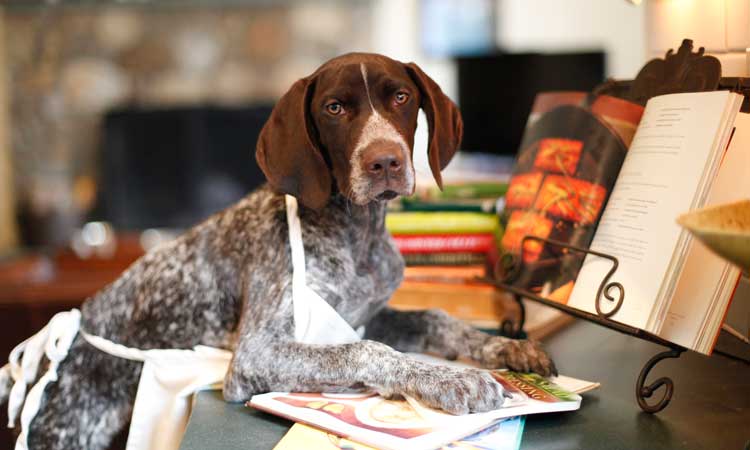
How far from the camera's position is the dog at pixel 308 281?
1.60 metres

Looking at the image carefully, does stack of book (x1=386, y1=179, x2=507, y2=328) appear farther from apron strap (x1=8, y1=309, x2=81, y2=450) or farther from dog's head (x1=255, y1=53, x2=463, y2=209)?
apron strap (x1=8, y1=309, x2=81, y2=450)

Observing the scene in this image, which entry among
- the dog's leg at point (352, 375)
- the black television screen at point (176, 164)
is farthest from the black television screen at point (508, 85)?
the dog's leg at point (352, 375)

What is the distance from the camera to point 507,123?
4.73 metres

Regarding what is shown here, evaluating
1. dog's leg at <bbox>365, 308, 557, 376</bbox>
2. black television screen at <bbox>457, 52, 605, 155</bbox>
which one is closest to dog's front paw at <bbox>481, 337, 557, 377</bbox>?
dog's leg at <bbox>365, 308, 557, 376</bbox>

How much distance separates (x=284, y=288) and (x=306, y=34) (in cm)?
479

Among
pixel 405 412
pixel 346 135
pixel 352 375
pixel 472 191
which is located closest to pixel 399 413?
pixel 405 412

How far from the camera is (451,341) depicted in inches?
72.4

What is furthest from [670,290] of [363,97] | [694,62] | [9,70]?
[9,70]

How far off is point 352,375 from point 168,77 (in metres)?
5.13

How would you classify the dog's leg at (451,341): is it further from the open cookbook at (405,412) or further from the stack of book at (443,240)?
the stack of book at (443,240)

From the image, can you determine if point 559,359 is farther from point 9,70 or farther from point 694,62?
point 9,70

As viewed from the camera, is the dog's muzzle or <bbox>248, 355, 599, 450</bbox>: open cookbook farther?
the dog's muzzle

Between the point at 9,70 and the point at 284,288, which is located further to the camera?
the point at 9,70

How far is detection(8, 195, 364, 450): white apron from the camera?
169cm
